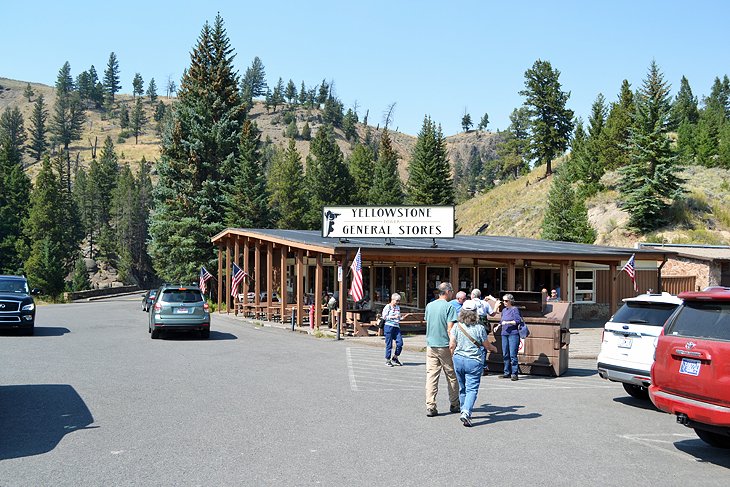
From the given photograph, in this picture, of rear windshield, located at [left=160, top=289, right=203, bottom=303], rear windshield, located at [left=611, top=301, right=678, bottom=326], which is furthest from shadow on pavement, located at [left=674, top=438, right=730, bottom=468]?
rear windshield, located at [left=160, top=289, right=203, bottom=303]

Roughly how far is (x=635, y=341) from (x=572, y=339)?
11544 millimetres

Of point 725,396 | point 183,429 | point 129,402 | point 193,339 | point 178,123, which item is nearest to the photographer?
point 725,396

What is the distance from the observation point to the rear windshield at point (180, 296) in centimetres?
2036

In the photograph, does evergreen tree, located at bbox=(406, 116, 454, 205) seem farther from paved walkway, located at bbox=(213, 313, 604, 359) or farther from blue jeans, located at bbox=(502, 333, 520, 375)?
blue jeans, located at bbox=(502, 333, 520, 375)

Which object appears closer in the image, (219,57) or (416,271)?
(416,271)

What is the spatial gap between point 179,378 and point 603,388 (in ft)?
26.8

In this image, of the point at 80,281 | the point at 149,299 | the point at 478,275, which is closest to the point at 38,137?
the point at 80,281

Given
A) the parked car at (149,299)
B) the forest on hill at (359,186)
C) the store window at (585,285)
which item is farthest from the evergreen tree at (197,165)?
the store window at (585,285)

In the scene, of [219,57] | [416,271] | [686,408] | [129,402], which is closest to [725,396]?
[686,408]

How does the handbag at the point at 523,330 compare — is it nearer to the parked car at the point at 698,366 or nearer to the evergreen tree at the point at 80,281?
the parked car at the point at 698,366

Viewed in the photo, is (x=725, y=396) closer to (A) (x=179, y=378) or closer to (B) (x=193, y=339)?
(A) (x=179, y=378)

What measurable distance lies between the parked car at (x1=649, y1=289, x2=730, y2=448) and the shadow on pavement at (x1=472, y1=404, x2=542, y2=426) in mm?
2253

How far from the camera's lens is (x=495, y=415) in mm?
9883

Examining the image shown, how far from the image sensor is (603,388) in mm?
12859
